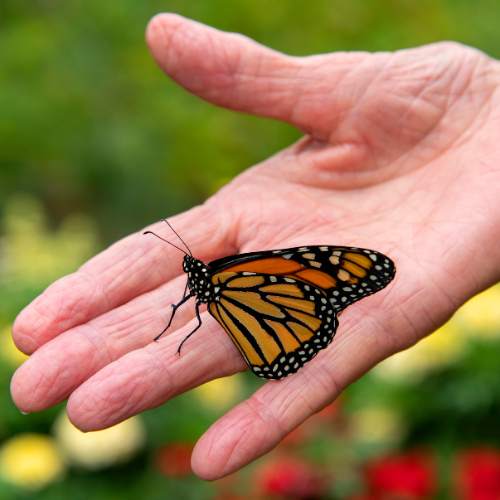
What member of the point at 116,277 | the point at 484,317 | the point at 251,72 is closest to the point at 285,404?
the point at 116,277

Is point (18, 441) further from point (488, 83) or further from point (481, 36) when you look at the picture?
point (481, 36)

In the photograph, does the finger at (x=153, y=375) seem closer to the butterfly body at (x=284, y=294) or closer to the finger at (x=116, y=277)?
the butterfly body at (x=284, y=294)

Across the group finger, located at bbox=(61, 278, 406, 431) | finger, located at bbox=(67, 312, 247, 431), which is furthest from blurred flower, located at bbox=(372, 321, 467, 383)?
finger, located at bbox=(67, 312, 247, 431)

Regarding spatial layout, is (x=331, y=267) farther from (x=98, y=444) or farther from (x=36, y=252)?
(x=36, y=252)

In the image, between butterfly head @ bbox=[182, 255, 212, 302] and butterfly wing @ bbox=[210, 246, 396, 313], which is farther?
butterfly head @ bbox=[182, 255, 212, 302]

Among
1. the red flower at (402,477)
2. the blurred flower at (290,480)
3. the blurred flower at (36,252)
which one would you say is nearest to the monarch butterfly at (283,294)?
the blurred flower at (290,480)

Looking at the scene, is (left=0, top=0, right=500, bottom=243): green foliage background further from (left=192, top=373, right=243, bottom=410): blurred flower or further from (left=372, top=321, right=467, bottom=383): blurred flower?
(left=372, top=321, right=467, bottom=383): blurred flower
